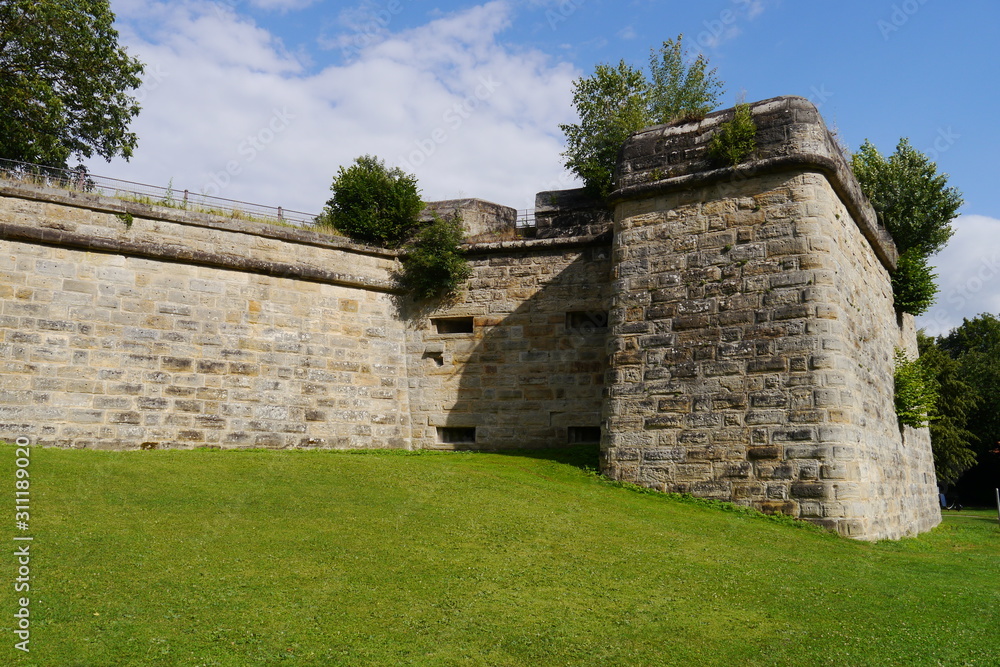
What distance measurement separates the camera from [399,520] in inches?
294

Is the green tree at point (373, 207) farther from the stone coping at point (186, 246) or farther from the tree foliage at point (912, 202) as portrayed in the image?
the tree foliage at point (912, 202)

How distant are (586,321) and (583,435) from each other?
1986 mm

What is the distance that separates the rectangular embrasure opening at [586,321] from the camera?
43.4 feet

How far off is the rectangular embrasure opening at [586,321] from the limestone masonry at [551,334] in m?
0.04

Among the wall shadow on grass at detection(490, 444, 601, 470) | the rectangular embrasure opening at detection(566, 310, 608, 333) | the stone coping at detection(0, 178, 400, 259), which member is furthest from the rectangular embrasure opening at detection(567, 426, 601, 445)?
the stone coping at detection(0, 178, 400, 259)

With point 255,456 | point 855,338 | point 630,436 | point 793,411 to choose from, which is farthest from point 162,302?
point 855,338

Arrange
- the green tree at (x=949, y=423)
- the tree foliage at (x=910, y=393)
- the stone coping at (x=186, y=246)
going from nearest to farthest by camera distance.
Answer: the stone coping at (x=186, y=246), the tree foliage at (x=910, y=393), the green tree at (x=949, y=423)

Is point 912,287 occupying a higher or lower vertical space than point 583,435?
higher

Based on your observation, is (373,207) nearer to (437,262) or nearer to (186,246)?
(437,262)

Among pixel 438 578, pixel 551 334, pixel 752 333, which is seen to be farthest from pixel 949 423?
pixel 438 578

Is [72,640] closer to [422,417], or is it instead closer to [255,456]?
[255,456]

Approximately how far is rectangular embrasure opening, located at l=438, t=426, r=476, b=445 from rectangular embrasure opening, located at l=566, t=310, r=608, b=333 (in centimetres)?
254

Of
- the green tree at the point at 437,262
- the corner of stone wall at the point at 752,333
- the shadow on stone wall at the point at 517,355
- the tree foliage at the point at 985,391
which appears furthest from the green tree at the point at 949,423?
the green tree at the point at 437,262

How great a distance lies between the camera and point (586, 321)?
13453 millimetres
